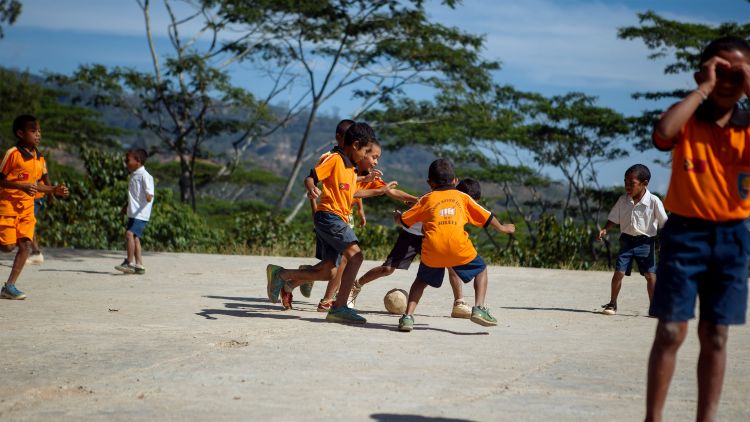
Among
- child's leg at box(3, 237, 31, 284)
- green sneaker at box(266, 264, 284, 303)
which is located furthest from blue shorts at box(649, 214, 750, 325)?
child's leg at box(3, 237, 31, 284)

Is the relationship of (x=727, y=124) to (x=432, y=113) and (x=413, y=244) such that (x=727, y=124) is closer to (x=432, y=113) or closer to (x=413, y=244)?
(x=413, y=244)

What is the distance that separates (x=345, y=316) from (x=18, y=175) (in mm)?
3668

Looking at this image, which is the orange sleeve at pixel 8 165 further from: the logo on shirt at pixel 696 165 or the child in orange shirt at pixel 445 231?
the logo on shirt at pixel 696 165

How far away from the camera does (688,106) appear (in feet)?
12.5

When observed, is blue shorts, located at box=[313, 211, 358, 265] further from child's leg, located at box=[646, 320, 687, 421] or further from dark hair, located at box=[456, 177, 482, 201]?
child's leg, located at box=[646, 320, 687, 421]

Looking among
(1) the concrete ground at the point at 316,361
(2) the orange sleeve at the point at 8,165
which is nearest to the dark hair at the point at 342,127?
(1) the concrete ground at the point at 316,361

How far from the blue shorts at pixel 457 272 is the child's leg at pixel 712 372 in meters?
3.43

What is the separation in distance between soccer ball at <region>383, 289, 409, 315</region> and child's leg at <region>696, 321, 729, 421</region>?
14.7ft

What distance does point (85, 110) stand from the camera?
4575 centimetres

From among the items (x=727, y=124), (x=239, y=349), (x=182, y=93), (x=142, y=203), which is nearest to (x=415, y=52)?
(x=182, y=93)

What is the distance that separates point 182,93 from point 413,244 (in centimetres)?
2177

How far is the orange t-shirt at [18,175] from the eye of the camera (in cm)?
877

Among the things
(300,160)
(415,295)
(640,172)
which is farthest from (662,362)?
(300,160)

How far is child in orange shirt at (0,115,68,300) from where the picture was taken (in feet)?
28.6
